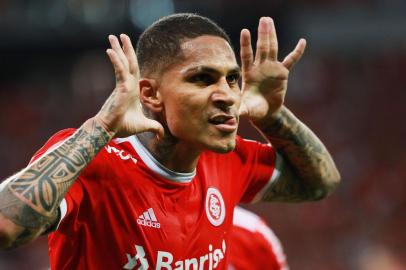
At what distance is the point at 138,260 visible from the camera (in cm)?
298

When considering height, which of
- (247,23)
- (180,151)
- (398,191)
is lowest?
(398,191)

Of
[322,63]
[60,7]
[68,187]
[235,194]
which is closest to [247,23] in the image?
[322,63]

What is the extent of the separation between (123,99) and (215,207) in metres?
0.74

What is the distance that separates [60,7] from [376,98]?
15.9 feet

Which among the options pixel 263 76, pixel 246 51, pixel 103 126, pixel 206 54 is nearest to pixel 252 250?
pixel 263 76

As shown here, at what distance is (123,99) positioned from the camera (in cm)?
282

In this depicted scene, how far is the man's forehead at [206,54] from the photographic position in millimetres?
3076

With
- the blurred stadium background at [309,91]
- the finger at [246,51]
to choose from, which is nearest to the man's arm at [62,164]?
the finger at [246,51]

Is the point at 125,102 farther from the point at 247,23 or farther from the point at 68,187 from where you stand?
the point at 247,23

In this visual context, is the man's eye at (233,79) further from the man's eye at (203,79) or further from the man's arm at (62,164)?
the man's arm at (62,164)

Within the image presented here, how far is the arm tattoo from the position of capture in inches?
102

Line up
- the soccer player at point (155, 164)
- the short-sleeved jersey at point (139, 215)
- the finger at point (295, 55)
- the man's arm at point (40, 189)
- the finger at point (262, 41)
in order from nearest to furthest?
1. the man's arm at point (40, 189)
2. the soccer player at point (155, 164)
3. the short-sleeved jersey at point (139, 215)
4. the finger at point (262, 41)
5. the finger at point (295, 55)

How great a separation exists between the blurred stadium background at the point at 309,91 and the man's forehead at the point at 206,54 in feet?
19.8

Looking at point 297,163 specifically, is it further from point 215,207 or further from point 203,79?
point 203,79
